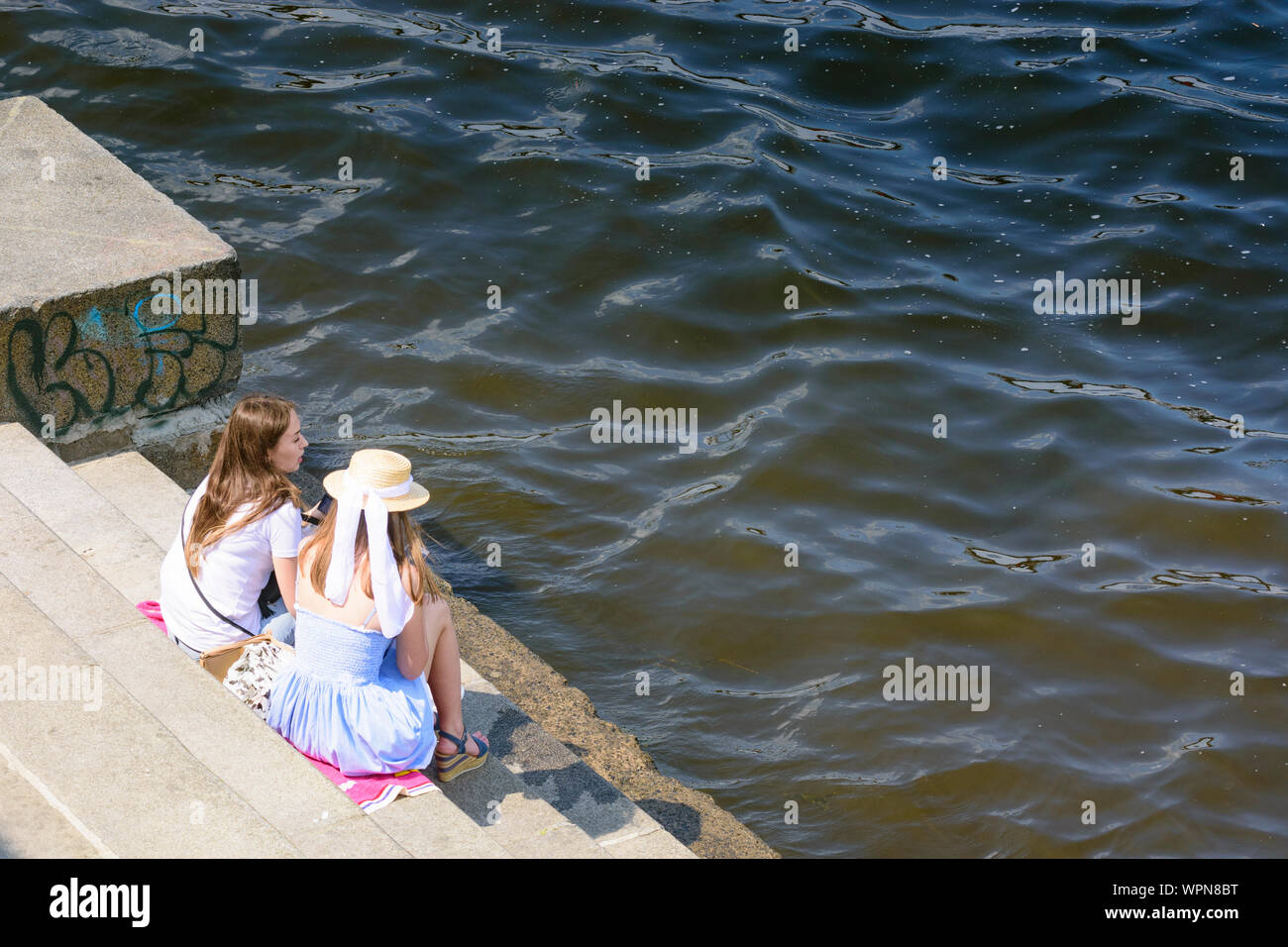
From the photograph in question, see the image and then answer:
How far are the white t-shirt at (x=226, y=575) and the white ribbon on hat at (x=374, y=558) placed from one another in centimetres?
47

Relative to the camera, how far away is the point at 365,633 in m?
4.18

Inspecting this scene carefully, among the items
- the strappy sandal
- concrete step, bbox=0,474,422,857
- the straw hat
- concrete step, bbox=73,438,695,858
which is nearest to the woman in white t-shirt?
concrete step, bbox=0,474,422,857

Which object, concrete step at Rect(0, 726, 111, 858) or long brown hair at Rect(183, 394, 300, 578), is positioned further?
long brown hair at Rect(183, 394, 300, 578)

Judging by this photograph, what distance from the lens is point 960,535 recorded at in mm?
7500

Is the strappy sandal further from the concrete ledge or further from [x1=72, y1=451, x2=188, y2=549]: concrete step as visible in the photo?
[x1=72, y1=451, x2=188, y2=549]: concrete step

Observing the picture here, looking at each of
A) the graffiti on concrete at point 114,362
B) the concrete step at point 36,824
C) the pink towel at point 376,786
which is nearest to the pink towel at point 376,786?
the pink towel at point 376,786

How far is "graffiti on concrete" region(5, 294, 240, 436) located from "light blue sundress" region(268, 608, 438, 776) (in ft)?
6.82

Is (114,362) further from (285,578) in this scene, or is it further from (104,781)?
(104,781)

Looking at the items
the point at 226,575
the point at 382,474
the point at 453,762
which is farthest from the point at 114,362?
the point at 453,762

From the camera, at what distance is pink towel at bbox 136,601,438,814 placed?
412 centimetres

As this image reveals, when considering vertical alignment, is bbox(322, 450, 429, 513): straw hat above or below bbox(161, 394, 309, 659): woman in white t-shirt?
above

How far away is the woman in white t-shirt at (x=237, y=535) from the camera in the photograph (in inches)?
177

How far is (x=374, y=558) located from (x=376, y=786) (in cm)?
73
